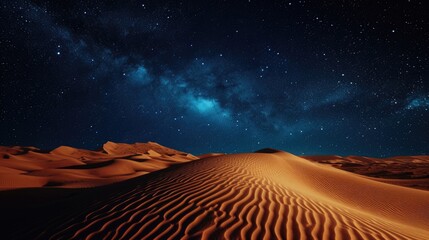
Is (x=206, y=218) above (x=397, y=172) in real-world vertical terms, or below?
below

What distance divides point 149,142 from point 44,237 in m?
72.8

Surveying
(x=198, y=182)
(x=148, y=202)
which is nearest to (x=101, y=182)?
(x=198, y=182)

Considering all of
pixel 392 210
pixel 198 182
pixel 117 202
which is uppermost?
pixel 198 182

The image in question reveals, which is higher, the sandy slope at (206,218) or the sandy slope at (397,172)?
the sandy slope at (397,172)

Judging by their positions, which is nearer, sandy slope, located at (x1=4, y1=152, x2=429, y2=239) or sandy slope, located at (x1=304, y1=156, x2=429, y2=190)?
sandy slope, located at (x1=4, y1=152, x2=429, y2=239)

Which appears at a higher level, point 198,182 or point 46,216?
point 198,182

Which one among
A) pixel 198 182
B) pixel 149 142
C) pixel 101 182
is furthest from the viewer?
pixel 149 142

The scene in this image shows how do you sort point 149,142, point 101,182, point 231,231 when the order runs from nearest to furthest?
1. point 231,231
2. point 101,182
3. point 149,142

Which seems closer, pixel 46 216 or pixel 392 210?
pixel 46 216

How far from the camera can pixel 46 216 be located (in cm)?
468

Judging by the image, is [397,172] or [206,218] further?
[397,172]

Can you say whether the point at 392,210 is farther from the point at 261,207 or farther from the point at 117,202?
the point at 117,202

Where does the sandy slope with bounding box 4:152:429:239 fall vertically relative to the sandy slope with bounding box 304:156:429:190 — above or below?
below

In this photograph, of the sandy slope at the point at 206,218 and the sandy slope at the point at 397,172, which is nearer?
the sandy slope at the point at 206,218
